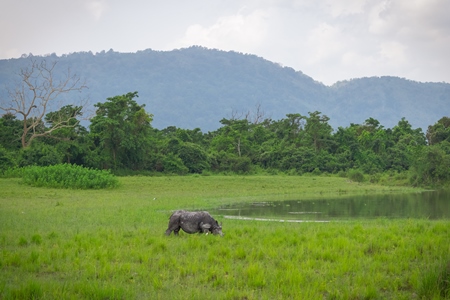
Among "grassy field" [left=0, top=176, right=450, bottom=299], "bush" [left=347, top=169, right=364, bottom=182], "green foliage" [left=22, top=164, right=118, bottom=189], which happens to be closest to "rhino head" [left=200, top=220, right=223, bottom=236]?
"grassy field" [left=0, top=176, right=450, bottom=299]

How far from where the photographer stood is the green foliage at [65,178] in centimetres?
3315

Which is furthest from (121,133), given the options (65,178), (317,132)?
(317,132)

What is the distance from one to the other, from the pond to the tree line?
19445 millimetres

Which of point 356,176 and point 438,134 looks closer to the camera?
point 356,176

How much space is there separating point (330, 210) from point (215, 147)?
43.1m

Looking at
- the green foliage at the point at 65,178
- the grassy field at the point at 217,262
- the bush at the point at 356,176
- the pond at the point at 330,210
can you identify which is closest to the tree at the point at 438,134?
the bush at the point at 356,176

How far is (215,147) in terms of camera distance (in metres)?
66.8

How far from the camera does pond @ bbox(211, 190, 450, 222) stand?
21109 mm

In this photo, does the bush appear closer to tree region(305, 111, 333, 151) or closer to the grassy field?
tree region(305, 111, 333, 151)

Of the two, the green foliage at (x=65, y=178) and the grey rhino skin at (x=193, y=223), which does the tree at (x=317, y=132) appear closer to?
the green foliage at (x=65, y=178)

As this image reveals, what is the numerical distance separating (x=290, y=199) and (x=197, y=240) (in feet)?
62.9

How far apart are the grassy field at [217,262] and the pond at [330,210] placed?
5.38 m

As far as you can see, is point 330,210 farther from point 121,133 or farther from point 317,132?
point 317,132

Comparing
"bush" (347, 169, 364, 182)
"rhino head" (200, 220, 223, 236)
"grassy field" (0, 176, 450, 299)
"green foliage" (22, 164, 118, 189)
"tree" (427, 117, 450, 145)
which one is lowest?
"grassy field" (0, 176, 450, 299)
